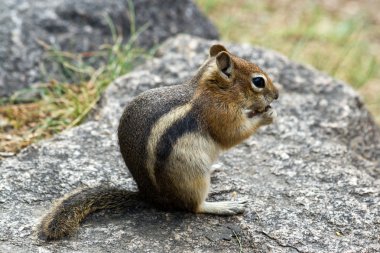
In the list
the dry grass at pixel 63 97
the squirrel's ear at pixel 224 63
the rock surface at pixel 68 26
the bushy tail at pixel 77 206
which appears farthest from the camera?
the rock surface at pixel 68 26

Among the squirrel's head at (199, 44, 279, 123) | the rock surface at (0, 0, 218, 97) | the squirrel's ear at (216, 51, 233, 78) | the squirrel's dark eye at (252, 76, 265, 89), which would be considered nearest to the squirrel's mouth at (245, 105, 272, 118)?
the squirrel's head at (199, 44, 279, 123)

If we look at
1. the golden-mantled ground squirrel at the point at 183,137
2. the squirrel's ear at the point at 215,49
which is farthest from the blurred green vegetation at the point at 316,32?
the golden-mantled ground squirrel at the point at 183,137

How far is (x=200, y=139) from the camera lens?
3.63 meters

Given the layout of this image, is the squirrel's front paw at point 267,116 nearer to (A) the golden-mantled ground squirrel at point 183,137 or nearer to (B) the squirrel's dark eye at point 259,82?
→ (A) the golden-mantled ground squirrel at point 183,137

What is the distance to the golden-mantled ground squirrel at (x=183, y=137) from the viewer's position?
3.53 m

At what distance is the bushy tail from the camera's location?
3.52 m

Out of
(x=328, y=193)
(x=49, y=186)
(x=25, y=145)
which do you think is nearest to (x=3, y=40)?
(x=25, y=145)

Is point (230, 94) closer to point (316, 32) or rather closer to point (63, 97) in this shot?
point (63, 97)

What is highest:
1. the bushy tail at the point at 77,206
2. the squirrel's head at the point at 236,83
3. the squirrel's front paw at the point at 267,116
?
the squirrel's head at the point at 236,83

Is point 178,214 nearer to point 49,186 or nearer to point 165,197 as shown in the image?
point 165,197

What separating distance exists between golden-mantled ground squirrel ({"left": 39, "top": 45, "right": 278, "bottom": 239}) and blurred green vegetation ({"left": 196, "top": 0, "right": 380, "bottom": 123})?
3352mm

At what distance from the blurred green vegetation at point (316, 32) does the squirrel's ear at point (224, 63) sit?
11.1ft

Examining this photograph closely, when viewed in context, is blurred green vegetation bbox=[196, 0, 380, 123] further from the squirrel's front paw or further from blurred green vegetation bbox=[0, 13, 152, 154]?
the squirrel's front paw

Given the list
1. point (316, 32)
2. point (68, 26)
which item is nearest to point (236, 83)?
point (68, 26)
